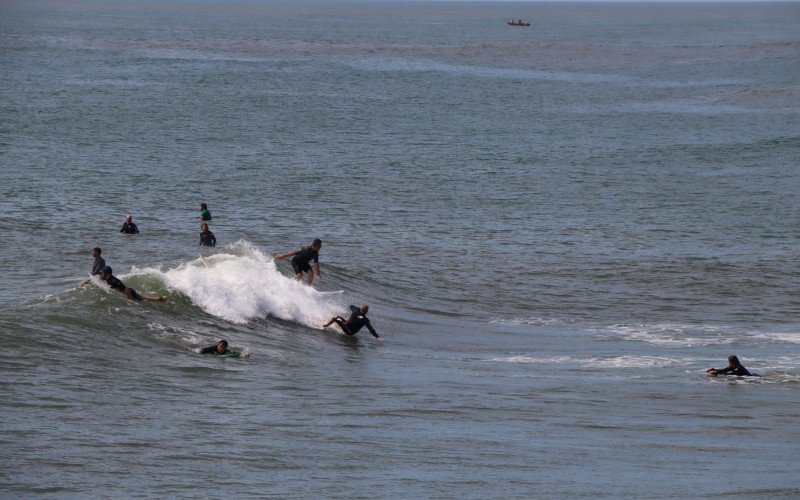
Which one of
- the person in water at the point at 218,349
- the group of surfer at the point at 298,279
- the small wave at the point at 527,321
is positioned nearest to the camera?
the person in water at the point at 218,349

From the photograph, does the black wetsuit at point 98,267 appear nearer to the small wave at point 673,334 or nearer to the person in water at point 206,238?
the person in water at point 206,238

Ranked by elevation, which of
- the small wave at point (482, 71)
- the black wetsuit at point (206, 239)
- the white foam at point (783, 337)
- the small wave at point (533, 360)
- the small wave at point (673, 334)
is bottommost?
the small wave at point (533, 360)

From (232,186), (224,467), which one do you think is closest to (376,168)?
(232,186)

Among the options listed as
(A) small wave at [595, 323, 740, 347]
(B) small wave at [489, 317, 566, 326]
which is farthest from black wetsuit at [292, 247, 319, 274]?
(A) small wave at [595, 323, 740, 347]

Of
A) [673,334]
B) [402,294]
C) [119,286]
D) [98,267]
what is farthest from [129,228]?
[673,334]

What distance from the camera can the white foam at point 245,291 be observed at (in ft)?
83.7

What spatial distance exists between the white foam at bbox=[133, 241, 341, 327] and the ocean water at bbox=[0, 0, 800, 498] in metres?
0.08

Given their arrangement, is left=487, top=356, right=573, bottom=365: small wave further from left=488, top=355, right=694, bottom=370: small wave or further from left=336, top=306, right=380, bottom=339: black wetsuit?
left=336, top=306, right=380, bottom=339: black wetsuit

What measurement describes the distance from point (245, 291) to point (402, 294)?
6950 mm

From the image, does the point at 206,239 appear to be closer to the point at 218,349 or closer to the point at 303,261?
the point at 303,261

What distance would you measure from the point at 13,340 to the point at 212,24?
18542cm

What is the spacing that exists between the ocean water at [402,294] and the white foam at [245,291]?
81 mm

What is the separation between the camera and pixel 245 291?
26328mm

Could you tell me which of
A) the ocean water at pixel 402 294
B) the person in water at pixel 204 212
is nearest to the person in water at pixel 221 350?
the ocean water at pixel 402 294
